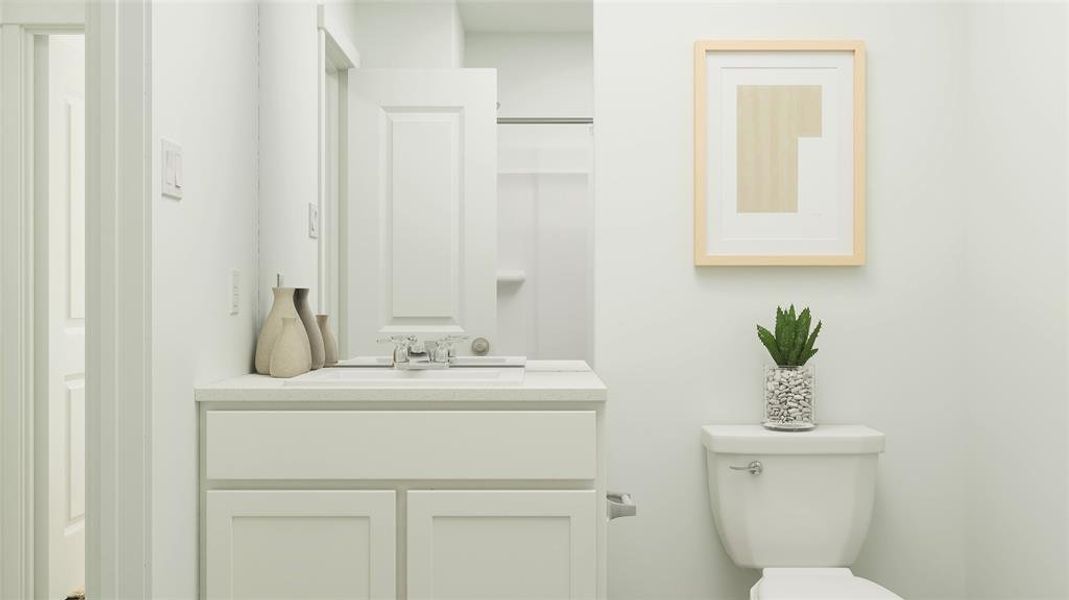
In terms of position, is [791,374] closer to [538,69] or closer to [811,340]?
[811,340]

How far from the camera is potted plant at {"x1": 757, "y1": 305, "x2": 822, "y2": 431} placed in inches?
82.6

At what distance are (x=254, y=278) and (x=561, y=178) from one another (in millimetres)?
800

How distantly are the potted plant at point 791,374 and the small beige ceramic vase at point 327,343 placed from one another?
107 centimetres

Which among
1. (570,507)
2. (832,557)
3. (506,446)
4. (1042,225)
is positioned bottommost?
(832,557)

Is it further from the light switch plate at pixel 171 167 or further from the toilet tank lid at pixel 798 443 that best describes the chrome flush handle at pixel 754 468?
the light switch plate at pixel 171 167

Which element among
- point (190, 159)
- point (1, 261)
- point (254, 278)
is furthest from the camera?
point (1, 261)

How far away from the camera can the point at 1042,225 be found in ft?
6.20

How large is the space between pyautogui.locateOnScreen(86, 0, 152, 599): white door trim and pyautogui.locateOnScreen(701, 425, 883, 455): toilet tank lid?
1.29 metres

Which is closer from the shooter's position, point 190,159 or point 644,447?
point 190,159

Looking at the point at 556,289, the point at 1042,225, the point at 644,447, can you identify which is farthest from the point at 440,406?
the point at 1042,225

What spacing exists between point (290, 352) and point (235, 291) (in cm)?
18

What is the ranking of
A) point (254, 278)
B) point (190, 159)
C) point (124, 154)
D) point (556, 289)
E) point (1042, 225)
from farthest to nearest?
point (556, 289), point (254, 278), point (1042, 225), point (190, 159), point (124, 154)

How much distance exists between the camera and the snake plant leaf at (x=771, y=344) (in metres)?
2.12

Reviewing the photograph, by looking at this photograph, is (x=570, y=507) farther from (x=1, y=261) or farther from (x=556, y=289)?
(x=1, y=261)
